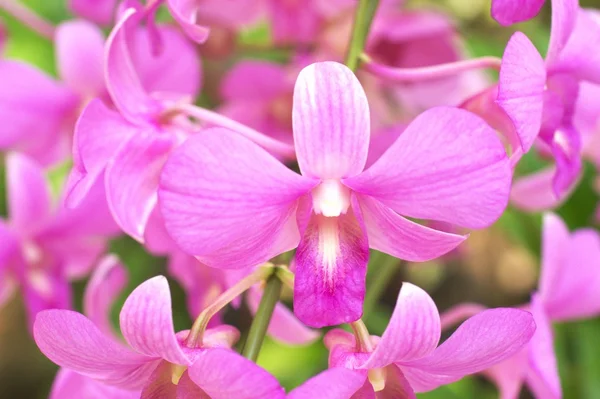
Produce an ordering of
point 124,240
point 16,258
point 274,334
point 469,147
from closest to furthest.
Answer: point 469,147 → point 274,334 → point 16,258 → point 124,240

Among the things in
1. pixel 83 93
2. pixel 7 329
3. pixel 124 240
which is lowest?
pixel 7 329

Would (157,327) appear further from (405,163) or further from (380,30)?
(380,30)

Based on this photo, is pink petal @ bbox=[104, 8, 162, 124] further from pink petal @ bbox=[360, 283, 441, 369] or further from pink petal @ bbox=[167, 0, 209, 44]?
pink petal @ bbox=[360, 283, 441, 369]

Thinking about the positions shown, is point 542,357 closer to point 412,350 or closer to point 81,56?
point 412,350

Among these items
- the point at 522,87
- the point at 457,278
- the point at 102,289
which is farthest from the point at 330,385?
the point at 457,278

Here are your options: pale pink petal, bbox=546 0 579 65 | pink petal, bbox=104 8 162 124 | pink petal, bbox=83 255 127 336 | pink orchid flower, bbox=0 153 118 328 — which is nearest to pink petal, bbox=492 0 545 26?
pale pink petal, bbox=546 0 579 65

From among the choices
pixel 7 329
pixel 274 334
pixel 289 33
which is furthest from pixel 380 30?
pixel 7 329

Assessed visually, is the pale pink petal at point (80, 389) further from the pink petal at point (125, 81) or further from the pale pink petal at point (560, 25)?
the pale pink petal at point (560, 25)
